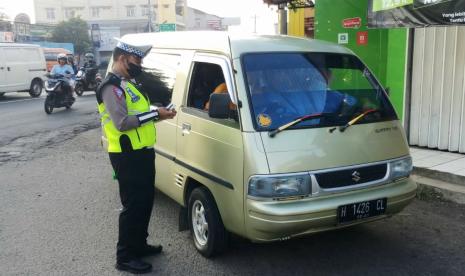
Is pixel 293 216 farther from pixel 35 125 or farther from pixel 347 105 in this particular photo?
pixel 35 125

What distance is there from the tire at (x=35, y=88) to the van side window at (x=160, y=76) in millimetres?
15458

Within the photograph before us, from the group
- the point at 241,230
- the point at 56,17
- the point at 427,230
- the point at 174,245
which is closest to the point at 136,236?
the point at 174,245

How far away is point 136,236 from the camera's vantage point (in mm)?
4078

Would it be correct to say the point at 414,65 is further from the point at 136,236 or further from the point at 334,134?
the point at 136,236

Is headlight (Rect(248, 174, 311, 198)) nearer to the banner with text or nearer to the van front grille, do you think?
the van front grille

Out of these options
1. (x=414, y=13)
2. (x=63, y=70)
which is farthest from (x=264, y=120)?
(x=63, y=70)

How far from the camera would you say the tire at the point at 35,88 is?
19.4m

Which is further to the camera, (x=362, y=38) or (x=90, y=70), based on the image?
(x=90, y=70)

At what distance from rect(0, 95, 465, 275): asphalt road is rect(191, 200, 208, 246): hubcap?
0.50 feet

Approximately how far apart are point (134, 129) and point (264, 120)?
1036mm

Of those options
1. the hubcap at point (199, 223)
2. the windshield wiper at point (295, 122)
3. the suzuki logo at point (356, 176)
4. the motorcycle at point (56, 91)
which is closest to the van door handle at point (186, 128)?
the hubcap at point (199, 223)

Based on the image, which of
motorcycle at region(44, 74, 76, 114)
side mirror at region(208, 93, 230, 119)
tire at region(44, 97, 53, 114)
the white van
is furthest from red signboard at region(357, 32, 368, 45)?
the white van

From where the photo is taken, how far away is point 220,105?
3.77 meters

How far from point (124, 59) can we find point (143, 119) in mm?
535
